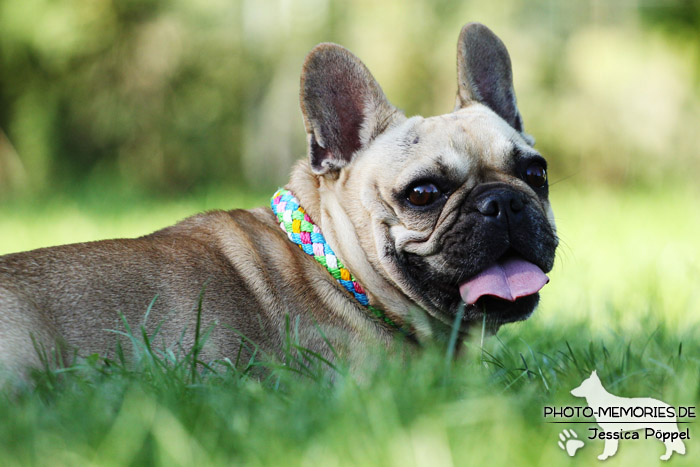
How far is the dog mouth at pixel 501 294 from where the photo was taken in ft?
9.29

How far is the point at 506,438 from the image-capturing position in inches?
70.6

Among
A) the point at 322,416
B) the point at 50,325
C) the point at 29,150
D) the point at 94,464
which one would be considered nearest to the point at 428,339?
the point at 322,416

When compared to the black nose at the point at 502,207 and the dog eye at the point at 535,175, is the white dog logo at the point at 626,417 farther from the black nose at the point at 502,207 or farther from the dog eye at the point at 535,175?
the dog eye at the point at 535,175

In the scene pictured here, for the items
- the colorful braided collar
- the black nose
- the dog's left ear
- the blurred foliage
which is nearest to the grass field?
the colorful braided collar

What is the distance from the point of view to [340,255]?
3127 mm

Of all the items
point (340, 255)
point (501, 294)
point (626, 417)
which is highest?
point (340, 255)

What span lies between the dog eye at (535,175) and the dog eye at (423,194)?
459 millimetres

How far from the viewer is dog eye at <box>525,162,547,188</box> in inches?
128

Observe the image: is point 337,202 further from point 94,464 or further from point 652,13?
point 652,13

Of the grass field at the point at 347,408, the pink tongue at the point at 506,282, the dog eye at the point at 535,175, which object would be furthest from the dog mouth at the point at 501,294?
the dog eye at the point at 535,175

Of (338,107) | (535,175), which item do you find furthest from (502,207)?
(338,107)

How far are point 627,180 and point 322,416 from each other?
1402 centimetres

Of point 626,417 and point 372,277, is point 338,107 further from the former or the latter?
point 626,417

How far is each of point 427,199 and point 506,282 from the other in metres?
0.46
